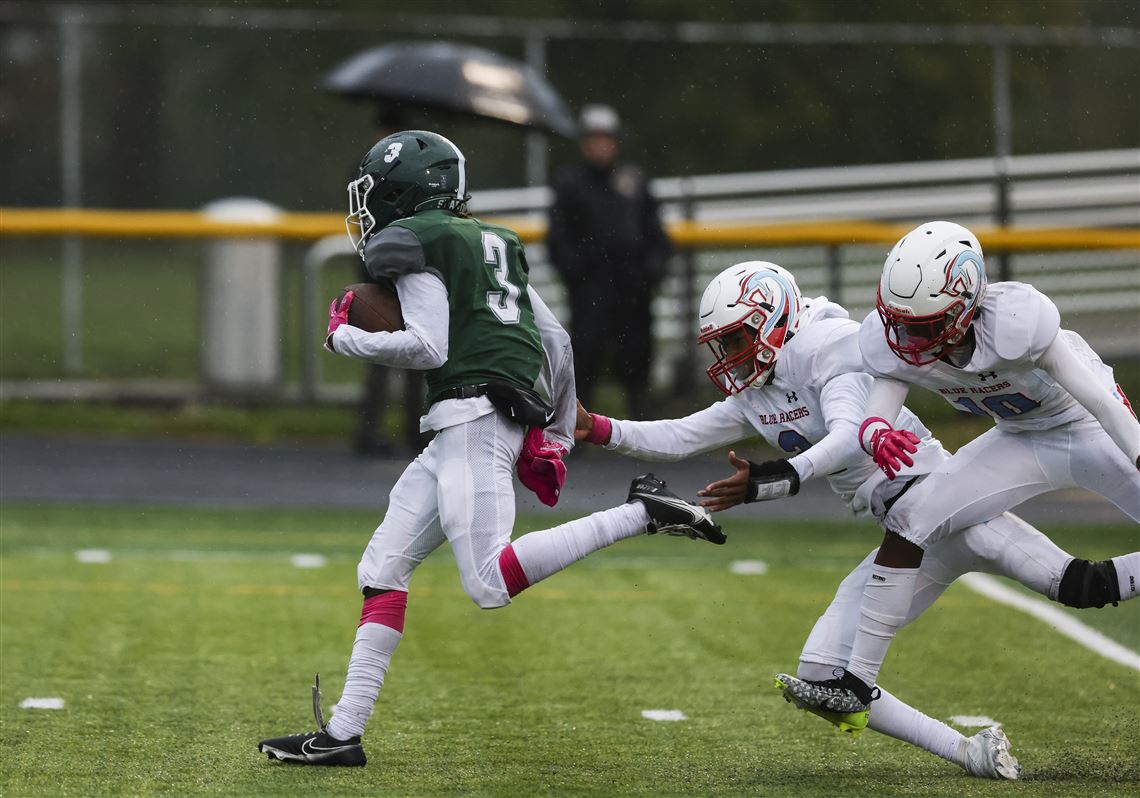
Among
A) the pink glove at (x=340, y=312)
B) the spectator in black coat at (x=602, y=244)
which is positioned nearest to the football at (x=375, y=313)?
the pink glove at (x=340, y=312)

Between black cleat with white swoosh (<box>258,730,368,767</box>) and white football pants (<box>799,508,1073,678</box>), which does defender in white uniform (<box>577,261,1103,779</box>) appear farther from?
black cleat with white swoosh (<box>258,730,368,767</box>)

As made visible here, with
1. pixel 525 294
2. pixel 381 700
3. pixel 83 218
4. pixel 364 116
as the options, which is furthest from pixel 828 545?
pixel 364 116

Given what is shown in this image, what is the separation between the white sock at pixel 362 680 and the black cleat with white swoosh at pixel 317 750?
0.02 m

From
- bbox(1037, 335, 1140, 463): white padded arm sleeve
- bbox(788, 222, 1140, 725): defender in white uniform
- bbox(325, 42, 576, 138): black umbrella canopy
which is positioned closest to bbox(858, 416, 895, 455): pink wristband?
bbox(788, 222, 1140, 725): defender in white uniform

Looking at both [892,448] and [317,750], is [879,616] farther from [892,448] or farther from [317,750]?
[317,750]

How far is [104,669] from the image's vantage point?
5855 mm

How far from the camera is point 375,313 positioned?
467cm

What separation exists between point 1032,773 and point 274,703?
7.51 ft

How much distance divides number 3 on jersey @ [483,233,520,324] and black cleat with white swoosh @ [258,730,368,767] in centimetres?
120

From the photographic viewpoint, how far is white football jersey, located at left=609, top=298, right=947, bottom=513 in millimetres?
4605

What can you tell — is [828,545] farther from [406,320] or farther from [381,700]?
[406,320]

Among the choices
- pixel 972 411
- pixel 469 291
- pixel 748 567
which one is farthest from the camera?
pixel 748 567

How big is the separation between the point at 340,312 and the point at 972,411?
1782mm

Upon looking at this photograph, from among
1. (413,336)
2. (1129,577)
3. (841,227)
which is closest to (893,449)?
(1129,577)
